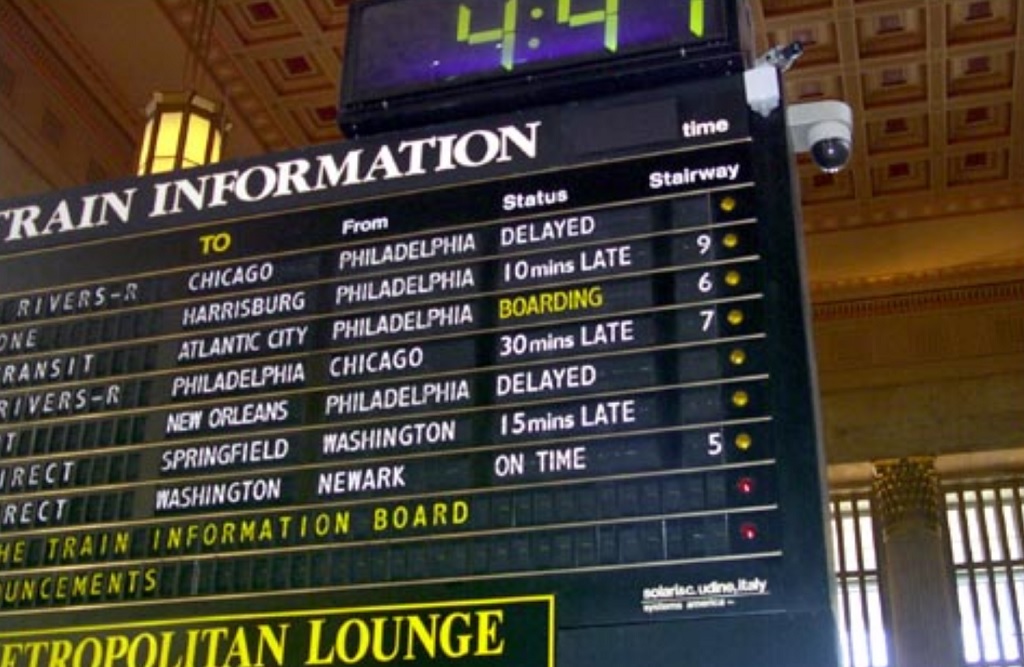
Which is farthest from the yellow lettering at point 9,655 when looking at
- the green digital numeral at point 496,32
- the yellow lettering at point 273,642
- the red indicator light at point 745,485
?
the green digital numeral at point 496,32

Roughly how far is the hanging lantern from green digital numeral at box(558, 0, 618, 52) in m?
2.96

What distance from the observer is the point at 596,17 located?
4.26m

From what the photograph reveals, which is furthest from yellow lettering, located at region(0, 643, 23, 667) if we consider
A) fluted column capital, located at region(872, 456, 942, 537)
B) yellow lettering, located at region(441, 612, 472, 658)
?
fluted column capital, located at region(872, 456, 942, 537)

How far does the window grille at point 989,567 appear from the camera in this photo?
14.1 m

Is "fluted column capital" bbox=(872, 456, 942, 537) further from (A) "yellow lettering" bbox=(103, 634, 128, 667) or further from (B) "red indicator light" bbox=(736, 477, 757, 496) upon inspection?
(A) "yellow lettering" bbox=(103, 634, 128, 667)

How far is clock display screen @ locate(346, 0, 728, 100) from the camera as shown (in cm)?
411

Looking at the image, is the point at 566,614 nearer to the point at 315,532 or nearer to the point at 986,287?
the point at 315,532

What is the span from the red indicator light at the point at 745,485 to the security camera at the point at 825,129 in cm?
109

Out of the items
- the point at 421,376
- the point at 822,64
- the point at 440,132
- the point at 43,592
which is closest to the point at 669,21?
the point at 440,132

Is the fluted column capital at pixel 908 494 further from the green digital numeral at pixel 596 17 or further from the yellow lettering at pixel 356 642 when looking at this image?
the yellow lettering at pixel 356 642

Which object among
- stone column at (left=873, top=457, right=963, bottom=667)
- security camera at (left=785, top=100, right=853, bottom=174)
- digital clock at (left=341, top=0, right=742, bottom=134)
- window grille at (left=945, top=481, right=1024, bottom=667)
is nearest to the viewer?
security camera at (left=785, top=100, right=853, bottom=174)

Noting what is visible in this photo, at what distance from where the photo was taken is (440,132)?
4.20m

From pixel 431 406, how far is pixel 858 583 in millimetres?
12042

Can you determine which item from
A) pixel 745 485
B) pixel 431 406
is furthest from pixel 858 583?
pixel 745 485
